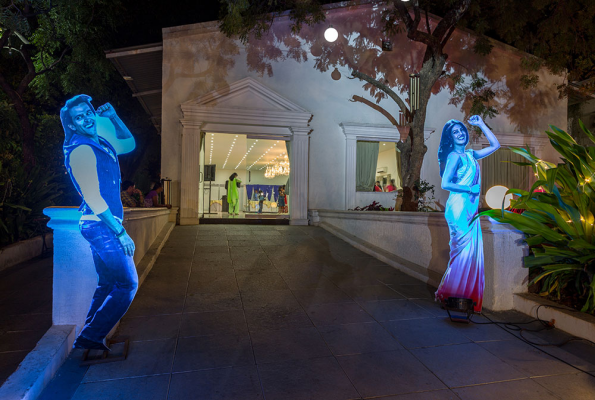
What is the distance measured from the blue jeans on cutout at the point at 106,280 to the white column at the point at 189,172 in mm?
8566

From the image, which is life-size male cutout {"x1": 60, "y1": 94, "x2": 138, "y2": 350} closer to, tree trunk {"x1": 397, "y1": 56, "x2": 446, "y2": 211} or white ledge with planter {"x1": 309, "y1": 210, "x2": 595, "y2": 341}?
white ledge with planter {"x1": 309, "y1": 210, "x2": 595, "y2": 341}

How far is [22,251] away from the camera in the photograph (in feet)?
24.6

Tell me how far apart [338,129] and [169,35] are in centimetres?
662

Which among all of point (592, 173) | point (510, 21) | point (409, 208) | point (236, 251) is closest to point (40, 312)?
point (236, 251)

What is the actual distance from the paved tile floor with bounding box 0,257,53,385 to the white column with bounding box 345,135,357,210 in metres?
9.36

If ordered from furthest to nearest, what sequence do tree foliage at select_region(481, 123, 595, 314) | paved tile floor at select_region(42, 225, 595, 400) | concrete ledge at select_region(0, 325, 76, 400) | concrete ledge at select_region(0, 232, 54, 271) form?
concrete ledge at select_region(0, 232, 54, 271) < tree foliage at select_region(481, 123, 595, 314) < paved tile floor at select_region(42, 225, 595, 400) < concrete ledge at select_region(0, 325, 76, 400)

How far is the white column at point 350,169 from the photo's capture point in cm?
1319

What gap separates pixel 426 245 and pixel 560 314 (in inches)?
102

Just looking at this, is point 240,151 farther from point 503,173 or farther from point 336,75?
point 503,173

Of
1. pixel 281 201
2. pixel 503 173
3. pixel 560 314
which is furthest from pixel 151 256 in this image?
pixel 503 173

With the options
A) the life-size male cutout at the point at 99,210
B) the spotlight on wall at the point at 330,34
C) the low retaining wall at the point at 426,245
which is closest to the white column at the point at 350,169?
the low retaining wall at the point at 426,245

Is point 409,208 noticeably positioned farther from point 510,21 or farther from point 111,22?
point 111,22

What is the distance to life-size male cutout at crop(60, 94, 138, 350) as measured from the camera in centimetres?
308

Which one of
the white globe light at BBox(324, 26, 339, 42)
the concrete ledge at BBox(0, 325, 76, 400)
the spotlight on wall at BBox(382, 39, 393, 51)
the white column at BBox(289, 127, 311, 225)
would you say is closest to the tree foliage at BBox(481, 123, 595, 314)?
the concrete ledge at BBox(0, 325, 76, 400)
